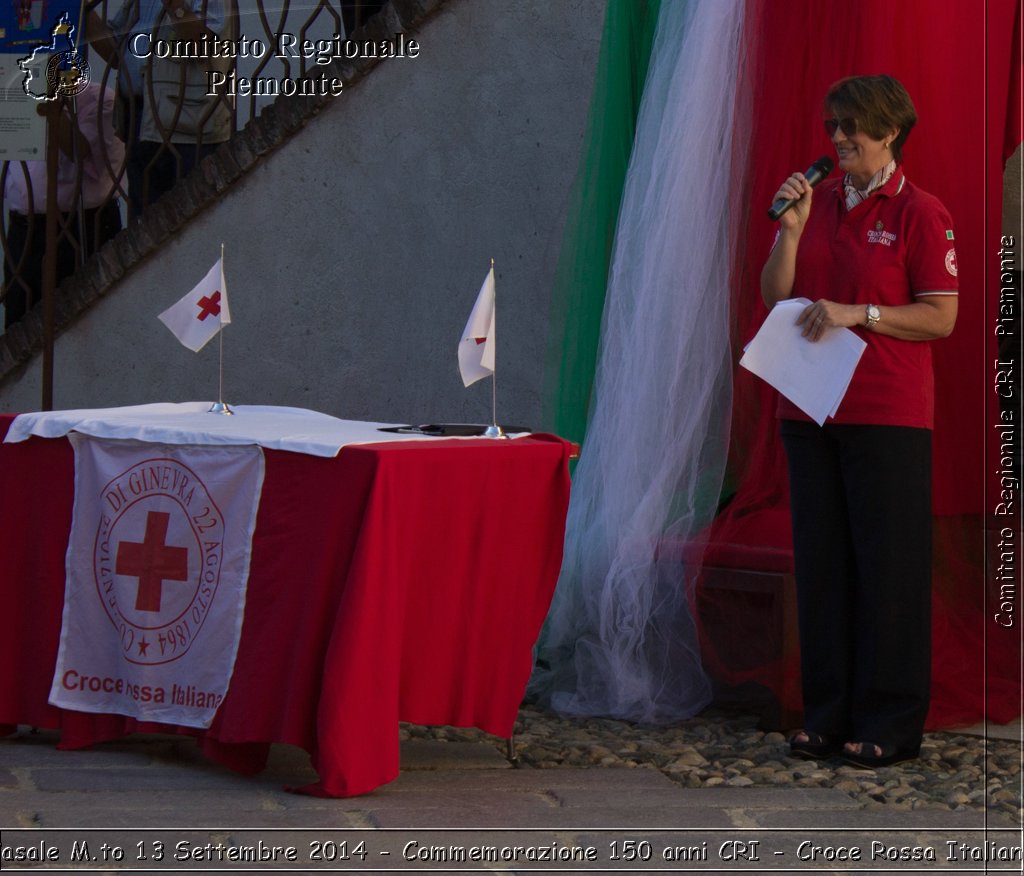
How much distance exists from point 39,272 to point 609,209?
3.51 metres

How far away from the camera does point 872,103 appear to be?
4219 mm

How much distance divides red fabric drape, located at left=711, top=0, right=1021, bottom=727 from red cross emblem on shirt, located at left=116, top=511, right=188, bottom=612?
1680 mm

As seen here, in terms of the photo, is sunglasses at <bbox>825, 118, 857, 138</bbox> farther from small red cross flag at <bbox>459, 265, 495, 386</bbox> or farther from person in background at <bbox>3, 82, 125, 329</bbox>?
person in background at <bbox>3, 82, 125, 329</bbox>

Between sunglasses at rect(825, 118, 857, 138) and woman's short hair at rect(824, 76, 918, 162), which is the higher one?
woman's short hair at rect(824, 76, 918, 162)

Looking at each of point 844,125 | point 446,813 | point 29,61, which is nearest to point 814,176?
point 844,125

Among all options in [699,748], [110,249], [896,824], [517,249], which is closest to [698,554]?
[699,748]

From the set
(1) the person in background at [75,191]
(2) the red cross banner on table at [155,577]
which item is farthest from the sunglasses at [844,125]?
(1) the person in background at [75,191]

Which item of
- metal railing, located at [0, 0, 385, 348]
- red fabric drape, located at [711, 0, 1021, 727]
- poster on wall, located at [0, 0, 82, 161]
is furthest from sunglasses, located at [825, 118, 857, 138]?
poster on wall, located at [0, 0, 82, 161]

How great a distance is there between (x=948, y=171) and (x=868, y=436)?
1046mm

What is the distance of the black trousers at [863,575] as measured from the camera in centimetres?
431

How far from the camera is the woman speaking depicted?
424 cm

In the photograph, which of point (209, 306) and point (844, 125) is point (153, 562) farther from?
point (844, 125)

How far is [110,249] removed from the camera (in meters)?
7.11

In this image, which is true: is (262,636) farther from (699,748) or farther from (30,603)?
(699,748)
